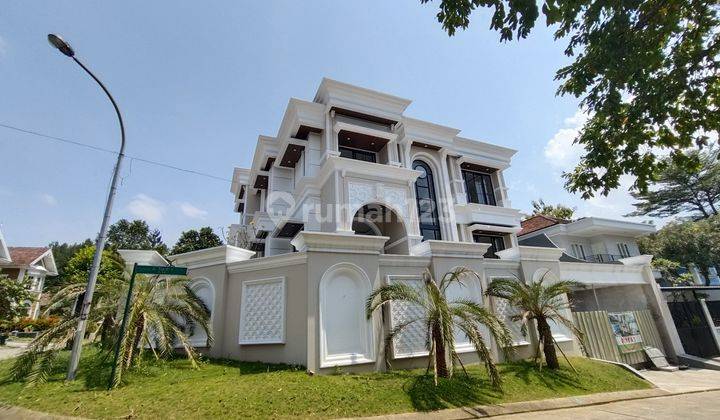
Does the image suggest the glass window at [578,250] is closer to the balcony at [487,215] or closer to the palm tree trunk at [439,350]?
the balcony at [487,215]

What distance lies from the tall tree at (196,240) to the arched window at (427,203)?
24517 millimetres

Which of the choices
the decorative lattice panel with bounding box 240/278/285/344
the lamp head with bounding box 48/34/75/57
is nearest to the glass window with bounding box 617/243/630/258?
the decorative lattice panel with bounding box 240/278/285/344

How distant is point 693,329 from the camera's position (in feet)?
44.8

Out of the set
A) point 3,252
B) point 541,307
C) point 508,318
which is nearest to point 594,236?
point 508,318

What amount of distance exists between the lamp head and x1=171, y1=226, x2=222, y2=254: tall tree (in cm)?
2860

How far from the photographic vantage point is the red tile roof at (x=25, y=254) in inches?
937

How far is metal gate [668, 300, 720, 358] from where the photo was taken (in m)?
13.4

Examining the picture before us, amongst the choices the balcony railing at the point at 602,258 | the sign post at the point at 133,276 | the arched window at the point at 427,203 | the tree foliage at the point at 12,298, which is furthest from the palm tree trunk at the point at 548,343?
the tree foliage at the point at 12,298

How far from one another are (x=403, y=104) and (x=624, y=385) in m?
13.0

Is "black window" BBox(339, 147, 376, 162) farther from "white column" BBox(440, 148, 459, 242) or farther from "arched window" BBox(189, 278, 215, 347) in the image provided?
"arched window" BBox(189, 278, 215, 347)

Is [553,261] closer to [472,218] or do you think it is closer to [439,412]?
[472,218]

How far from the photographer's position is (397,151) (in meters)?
16.0

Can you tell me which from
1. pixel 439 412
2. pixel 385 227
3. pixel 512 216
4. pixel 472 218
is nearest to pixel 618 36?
pixel 439 412

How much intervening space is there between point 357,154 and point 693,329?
16085 millimetres
